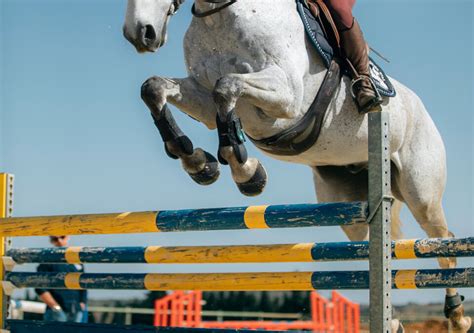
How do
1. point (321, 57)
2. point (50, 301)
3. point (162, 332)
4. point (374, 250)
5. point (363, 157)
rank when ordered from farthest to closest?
1. point (50, 301)
2. point (363, 157)
3. point (321, 57)
4. point (162, 332)
5. point (374, 250)

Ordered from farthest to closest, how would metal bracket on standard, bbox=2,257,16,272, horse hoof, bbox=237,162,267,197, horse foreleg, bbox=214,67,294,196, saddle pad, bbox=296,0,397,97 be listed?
metal bracket on standard, bbox=2,257,16,272 < saddle pad, bbox=296,0,397,97 < horse hoof, bbox=237,162,267,197 < horse foreleg, bbox=214,67,294,196

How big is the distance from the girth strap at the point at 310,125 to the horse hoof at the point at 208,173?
0.48 meters

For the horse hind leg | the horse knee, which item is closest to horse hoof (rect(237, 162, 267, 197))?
the horse knee

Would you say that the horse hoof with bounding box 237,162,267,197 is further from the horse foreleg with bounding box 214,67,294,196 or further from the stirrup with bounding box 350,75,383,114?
the stirrup with bounding box 350,75,383,114

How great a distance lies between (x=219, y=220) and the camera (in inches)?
143

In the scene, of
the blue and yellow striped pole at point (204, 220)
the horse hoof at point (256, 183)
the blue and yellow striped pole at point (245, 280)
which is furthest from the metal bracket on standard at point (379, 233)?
the horse hoof at point (256, 183)

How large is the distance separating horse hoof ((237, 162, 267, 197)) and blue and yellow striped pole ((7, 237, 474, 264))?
11.2 inches

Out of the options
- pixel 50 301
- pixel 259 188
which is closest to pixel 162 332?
pixel 259 188

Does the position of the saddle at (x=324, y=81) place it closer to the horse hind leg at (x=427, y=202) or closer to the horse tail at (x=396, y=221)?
the horse hind leg at (x=427, y=202)

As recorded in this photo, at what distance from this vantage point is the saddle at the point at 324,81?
4.54 meters

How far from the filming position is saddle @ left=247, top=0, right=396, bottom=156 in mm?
4543

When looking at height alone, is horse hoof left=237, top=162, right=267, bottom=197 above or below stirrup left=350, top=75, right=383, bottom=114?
below

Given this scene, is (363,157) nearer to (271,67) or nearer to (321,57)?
(321,57)

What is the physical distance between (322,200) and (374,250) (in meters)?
2.43
